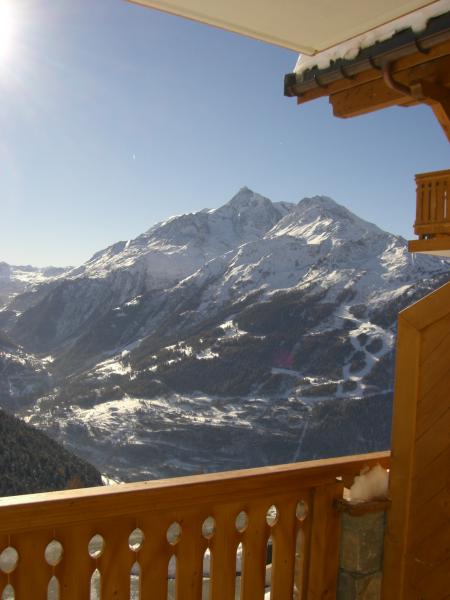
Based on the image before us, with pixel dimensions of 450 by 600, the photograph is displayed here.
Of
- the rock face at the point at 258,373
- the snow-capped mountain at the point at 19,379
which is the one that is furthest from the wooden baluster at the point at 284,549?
the snow-capped mountain at the point at 19,379

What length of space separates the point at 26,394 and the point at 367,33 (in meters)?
158

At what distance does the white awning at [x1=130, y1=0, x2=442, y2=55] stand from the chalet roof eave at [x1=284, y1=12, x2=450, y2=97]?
10 centimetres

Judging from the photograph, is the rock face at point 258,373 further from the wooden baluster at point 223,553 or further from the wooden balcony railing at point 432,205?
the wooden baluster at point 223,553

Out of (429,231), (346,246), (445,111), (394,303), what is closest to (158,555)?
(445,111)

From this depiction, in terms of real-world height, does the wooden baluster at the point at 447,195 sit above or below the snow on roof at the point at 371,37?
below

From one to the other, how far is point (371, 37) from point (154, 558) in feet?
7.72

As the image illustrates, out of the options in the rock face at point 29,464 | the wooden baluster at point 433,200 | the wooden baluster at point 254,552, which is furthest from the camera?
the rock face at point 29,464

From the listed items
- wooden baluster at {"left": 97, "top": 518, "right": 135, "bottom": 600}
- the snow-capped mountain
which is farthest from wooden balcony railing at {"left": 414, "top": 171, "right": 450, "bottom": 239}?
the snow-capped mountain

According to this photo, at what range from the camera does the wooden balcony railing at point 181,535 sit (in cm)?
179

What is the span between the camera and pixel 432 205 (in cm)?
477

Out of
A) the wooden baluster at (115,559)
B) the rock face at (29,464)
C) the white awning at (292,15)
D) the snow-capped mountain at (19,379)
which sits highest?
the white awning at (292,15)

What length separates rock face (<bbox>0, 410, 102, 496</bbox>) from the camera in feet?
54.1

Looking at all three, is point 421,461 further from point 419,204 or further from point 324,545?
point 419,204

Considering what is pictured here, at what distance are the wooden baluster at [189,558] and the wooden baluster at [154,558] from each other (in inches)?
2.6
